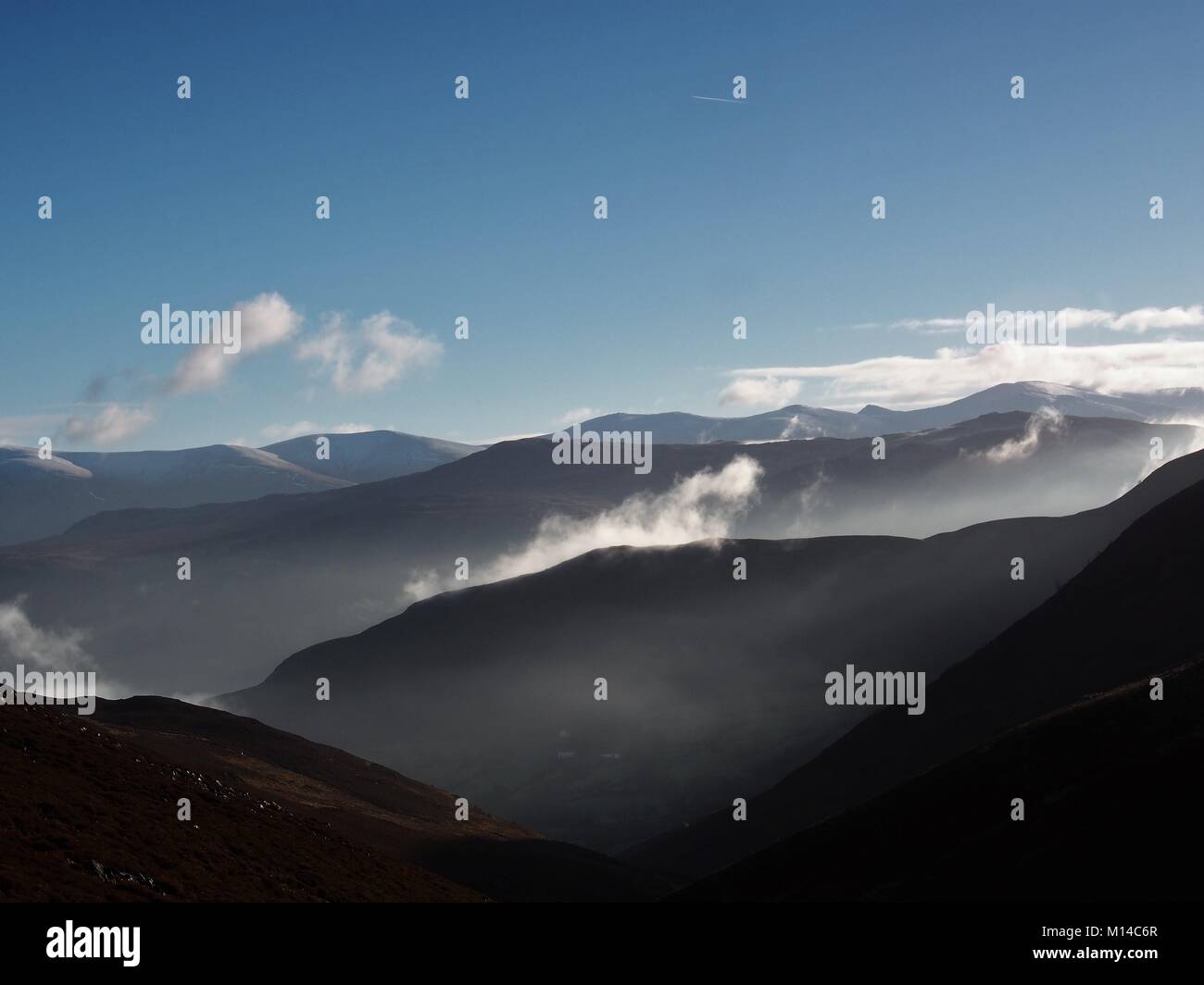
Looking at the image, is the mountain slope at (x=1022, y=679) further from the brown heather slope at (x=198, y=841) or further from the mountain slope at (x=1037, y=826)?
the mountain slope at (x=1037, y=826)

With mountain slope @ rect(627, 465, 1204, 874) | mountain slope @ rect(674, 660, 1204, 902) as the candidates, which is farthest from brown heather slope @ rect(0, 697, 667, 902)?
mountain slope @ rect(627, 465, 1204, 874)

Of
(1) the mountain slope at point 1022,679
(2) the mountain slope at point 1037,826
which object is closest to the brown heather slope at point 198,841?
(2) the mountain slope at point 1037,826

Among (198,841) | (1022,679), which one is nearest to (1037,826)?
(198,841)

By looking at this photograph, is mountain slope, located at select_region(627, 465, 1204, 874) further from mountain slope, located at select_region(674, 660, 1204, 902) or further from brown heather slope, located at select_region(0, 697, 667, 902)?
mountain slope, located at select_region(674, 660, 1204, 902)

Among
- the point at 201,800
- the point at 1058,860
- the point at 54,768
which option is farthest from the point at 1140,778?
the point at 54,768

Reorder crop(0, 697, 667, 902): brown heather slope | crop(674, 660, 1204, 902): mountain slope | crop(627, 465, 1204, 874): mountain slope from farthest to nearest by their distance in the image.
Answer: crop(627, 465, 1204, 874): mountain slope < crop(674, 660, 1204, 902): mountain slope < crop(0, 697, 667, 902): brown heather slope
